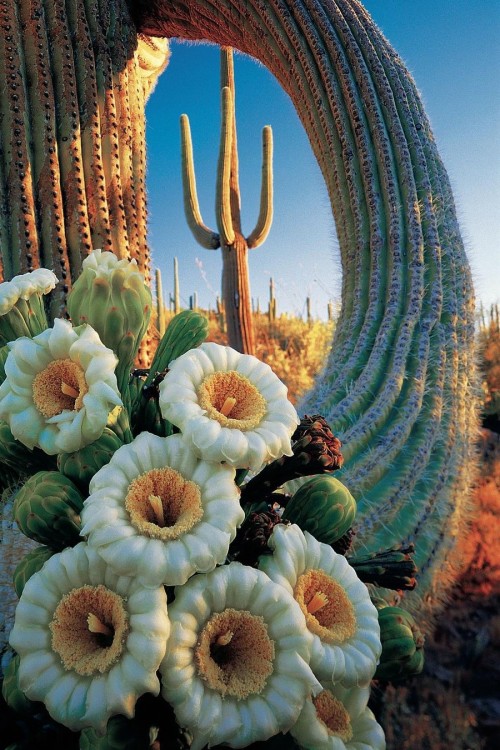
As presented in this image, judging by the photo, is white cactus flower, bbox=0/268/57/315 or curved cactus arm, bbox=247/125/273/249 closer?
white cactus flower, bbox=0/268/57/315

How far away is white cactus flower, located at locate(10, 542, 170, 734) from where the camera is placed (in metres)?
0.42

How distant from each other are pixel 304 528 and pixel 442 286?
1.13m

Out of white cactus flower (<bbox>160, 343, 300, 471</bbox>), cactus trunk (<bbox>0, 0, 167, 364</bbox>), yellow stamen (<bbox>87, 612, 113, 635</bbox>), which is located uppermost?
cactus trunk (<bbox>0, 0, 167, 364</bbox>)

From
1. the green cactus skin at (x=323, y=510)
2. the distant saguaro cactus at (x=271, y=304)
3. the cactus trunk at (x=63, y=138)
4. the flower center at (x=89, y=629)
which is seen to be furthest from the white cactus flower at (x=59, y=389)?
the distant saguaro cactus at (x=271, y=304)

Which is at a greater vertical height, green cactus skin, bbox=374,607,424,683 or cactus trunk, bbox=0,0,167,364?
cactus trunk, bbox=0,0,167,364

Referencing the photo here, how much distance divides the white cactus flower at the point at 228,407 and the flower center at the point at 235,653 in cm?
12

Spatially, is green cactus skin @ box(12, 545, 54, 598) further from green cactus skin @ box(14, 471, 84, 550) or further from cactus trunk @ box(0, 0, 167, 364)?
cactus trunk @ box(0, 0, 167, 364)

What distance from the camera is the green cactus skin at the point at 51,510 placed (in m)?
0.50

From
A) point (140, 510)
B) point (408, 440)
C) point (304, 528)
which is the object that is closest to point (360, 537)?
point (408, 440)

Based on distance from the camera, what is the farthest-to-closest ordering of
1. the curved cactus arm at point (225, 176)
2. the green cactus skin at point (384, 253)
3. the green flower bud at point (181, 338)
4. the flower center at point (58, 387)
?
1. the curved cactus arm at point (225, 176)
2. the green cactus skin at point (384, 253)
3. the green flower bud at point (181, 338)
4. the flower center at point (58, 387)

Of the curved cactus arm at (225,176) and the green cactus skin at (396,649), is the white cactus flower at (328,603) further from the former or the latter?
the curved cactus arm at (225,176)

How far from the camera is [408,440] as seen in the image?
1.41m

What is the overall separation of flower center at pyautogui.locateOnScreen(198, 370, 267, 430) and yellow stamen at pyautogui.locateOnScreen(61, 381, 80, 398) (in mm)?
112

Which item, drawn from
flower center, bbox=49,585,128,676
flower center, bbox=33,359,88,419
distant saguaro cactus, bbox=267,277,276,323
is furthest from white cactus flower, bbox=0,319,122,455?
distant saguaro cactus, bbox=267,277,276,323
